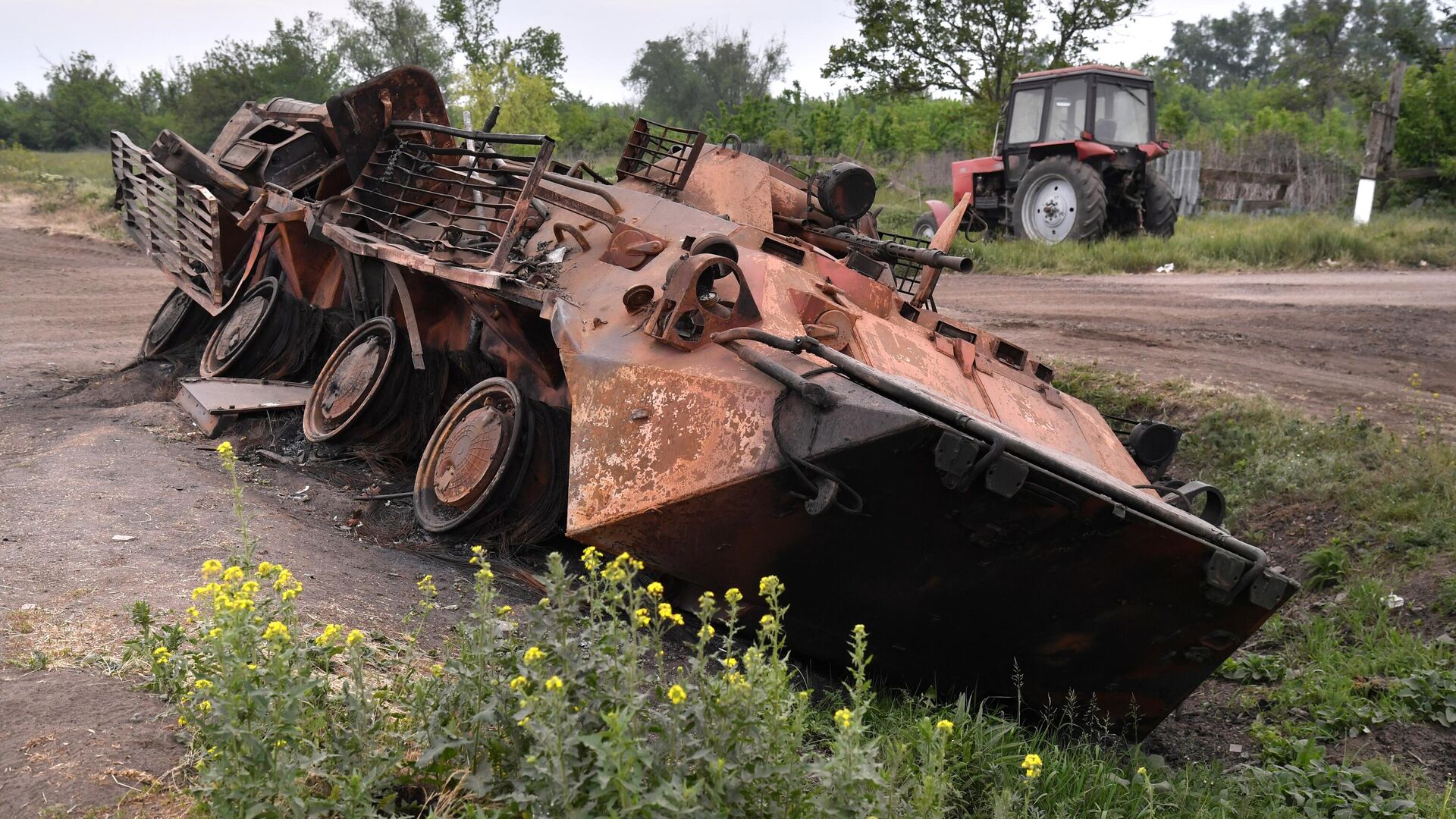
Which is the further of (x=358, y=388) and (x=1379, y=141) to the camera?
(x=1379, y=141)

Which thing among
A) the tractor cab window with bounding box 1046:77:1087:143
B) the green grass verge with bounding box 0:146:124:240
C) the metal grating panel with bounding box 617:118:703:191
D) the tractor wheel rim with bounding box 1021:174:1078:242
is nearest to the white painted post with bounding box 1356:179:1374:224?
the tractor cab window with bounding box 1046:77:1087:143

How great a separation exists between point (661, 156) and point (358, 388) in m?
1.99

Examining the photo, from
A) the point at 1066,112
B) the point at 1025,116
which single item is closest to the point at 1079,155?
the point at 1066,112

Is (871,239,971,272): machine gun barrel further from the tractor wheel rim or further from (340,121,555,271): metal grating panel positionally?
the tractor wheel rim

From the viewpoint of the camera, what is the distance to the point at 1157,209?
15.8m

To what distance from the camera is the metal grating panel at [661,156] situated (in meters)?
6.56

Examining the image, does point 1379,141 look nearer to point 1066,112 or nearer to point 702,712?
point 1066,112

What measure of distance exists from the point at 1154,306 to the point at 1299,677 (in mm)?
6453

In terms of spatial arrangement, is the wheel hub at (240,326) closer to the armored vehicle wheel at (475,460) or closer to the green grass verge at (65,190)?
the armored vehicle wheel at (475,460)

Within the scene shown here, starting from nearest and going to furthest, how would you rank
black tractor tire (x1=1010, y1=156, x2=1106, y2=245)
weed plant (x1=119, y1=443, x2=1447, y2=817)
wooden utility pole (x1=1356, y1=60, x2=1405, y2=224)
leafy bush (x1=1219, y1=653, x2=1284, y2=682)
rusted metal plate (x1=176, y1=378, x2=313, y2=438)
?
weed plant (x1=119, y1=443, x2=1447, y2=817)
leafy bush (x1=1219, y1=653, x2=1284, y2=682)
rusted metal plate (x1=176, y1=378, x2=313, y2=438)
black tractor tire (x1=1010, y1=156, x2=1106, y2=245)
wooden utility pole (x1=1356, y1=60, x2=1405, y2=224)

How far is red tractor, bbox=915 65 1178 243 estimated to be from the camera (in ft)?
49.6

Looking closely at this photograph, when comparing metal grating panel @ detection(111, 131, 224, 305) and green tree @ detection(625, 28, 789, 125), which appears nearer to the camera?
metal grating panel @ detection(111, 131, 224, 305)

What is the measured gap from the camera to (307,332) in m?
7.82

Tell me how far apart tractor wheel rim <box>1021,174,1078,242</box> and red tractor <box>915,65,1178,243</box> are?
11mm
